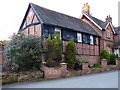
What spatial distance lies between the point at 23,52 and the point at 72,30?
7.76m

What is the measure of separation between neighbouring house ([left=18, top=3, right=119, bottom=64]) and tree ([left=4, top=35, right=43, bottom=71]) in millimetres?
1802

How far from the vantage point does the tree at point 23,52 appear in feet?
34.8

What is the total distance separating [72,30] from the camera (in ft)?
53.2

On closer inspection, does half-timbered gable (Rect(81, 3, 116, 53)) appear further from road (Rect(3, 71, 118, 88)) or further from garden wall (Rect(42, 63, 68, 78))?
road (Rect(3, 71, 118, 88))

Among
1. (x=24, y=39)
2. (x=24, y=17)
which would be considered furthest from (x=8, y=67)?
(x=24, y=17)

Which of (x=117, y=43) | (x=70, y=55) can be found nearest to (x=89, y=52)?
(x=70, y=55)

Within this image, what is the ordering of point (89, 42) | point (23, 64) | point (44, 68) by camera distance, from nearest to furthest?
point (23, 64) → point (44, 68) → point (89, 42)

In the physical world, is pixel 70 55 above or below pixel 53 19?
below

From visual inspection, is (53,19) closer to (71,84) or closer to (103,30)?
(71,84)

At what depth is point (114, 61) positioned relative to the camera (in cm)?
1961

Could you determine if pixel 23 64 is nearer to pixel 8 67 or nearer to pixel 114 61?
pixel 8 67

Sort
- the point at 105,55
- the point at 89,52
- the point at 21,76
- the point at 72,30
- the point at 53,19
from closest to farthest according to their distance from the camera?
the point at 21,76 < the point at 53,19 < the point at 72,30 < the point at 89,52 < the point at 105,55

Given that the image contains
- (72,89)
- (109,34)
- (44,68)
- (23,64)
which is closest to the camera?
(72,89)

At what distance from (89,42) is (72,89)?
1234cm
